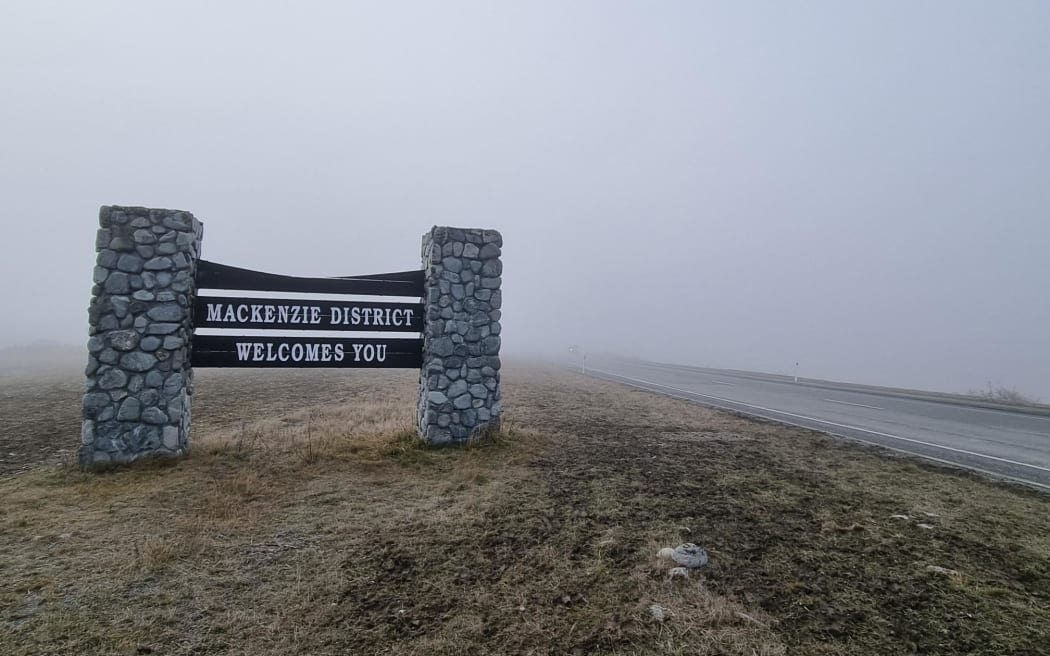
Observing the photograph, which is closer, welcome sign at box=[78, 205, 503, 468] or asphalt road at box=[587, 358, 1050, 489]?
welcome sign at box=[78, 205, 503, 468]

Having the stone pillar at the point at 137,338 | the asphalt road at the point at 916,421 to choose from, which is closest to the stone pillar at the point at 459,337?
the stone pillar at the point at 137,338

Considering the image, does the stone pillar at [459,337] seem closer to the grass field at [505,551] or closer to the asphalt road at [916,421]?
the grass field at [505,551]

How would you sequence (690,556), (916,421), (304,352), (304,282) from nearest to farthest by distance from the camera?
(690,556) < (304,352) < (304,282) < (916,421)

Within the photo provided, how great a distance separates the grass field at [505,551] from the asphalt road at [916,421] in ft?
4.19

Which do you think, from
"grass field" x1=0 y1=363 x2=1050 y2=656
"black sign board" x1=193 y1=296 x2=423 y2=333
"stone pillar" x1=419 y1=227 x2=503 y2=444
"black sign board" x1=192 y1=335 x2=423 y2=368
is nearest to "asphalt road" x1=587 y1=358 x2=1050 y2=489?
"grass field" x1=0 y1=363 x2=1050 y2=656

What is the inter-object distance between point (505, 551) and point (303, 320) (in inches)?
209

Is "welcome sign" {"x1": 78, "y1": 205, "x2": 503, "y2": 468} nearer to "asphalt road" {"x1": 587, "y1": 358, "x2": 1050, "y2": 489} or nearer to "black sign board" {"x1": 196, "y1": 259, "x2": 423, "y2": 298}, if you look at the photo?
"black sign board" {"x1": 196, "y1": 259, "x2": 423, "y2": 298}

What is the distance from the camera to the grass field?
10.4ft

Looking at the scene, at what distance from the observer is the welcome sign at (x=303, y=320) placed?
7.48 meters

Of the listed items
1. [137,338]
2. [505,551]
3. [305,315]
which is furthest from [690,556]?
[137,338]

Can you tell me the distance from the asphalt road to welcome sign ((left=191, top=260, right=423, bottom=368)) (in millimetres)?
8650

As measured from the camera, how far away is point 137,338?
686 cm

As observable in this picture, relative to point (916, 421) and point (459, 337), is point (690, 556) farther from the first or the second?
point (916, 421)

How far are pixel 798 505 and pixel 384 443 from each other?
18.9 feet
